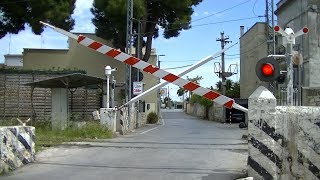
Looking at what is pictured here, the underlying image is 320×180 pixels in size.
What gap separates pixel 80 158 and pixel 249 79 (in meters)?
44.9

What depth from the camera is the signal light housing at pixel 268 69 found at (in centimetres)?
928

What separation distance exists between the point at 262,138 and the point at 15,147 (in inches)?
236

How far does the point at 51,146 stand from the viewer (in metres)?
17.3

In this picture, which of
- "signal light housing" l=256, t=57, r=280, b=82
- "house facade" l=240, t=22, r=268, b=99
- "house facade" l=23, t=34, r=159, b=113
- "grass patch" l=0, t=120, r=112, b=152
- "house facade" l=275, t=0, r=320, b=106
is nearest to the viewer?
"signal light housing" l=256, t=57, r=280, b=82

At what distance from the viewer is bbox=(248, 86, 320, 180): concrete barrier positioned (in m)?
9.07

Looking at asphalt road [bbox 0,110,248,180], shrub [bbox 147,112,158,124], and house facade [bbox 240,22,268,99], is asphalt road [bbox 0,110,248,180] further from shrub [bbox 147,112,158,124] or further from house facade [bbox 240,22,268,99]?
house facade [bbox 240,22,268,99]

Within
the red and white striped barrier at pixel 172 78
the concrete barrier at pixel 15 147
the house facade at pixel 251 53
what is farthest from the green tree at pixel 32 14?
the red and white striped barrier at pixel 172 78

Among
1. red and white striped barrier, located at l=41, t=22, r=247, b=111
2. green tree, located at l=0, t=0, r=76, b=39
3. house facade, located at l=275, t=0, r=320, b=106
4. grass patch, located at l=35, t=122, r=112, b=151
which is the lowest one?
grass patch, located at l=35, t=122, r=112, b=151

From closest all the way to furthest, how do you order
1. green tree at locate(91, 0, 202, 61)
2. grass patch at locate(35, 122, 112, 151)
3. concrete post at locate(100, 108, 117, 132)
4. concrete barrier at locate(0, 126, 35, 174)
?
concrete barrier at locate(0, 126, 35, 174) < grass patch at locate(35, 122, 112, 151) < concrete post at locate(100, 108, 117, 132) < green tree at locate(91, 0, 202, 61)

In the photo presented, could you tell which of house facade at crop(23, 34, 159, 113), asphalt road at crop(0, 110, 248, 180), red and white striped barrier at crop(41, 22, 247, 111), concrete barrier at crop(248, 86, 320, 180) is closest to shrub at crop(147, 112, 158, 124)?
house facade at crop(23, 34, 159, 113)

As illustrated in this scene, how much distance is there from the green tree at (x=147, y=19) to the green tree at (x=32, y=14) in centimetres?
464

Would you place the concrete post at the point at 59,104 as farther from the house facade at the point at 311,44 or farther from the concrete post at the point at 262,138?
the concrete post at the point at 262,138

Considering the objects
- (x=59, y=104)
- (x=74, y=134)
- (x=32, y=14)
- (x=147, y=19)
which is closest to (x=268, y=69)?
(x=74, y=134)

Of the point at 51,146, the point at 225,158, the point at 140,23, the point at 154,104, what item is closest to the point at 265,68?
the point at 225,158
